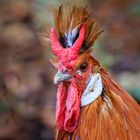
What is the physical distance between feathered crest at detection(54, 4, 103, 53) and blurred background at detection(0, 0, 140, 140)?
4.84ft

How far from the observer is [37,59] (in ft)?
15.1

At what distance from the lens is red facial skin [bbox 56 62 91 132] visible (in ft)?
7.73

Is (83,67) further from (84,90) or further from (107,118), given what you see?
(107,118)

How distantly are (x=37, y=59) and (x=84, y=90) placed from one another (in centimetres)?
227

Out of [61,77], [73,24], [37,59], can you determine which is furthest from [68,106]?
[37,59]

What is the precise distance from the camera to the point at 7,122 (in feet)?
13.8

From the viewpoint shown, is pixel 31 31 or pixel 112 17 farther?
pixel 112 17

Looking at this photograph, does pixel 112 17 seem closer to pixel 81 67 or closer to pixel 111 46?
pixel 111 46

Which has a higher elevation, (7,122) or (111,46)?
(111,46)

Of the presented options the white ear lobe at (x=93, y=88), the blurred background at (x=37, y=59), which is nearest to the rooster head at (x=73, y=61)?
the white ear lobe at (x=93, y=88)

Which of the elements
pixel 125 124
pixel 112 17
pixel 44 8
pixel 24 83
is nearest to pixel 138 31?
pixel 112 17

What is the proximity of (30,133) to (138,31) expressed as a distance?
4.60 ft

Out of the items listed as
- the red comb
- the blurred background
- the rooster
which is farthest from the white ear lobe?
the blurred background

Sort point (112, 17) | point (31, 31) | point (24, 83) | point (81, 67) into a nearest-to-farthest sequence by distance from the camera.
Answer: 1. point (81, 67)
2. point (24, 83)
3. point (31, 31)
4. point (112, 17)
